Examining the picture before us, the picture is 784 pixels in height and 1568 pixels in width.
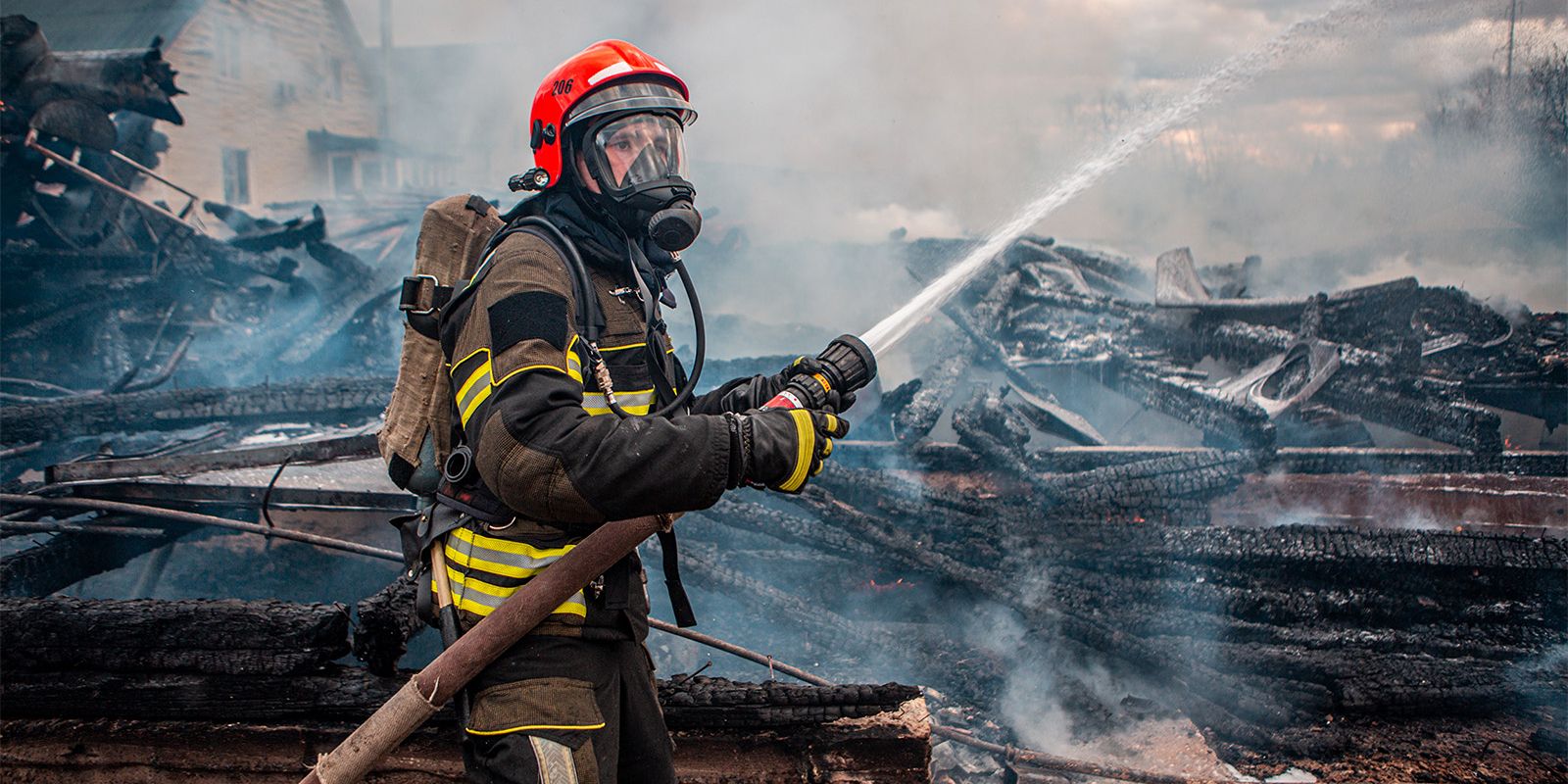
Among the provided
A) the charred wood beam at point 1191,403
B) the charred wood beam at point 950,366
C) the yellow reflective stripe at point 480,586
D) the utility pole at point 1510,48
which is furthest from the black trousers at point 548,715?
the utility pole at point 1510,48

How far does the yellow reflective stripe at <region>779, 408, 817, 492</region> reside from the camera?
2023 millimetres

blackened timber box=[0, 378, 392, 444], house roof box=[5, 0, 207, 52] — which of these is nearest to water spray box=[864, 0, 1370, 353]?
blackened timber box=[0, 378, 392, 444]

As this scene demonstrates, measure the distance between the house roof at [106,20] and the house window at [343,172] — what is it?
5.01 m

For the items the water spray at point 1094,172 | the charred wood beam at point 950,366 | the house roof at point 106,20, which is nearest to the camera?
the water spray at point 1094,172

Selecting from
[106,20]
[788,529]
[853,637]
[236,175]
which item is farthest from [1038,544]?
[106,20]

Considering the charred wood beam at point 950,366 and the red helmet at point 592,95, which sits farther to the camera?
the charred wood beam at point 950,366

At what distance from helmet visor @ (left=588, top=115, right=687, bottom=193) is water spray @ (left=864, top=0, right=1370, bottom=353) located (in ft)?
2.56

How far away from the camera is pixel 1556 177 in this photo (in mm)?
12055

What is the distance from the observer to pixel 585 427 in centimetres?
185

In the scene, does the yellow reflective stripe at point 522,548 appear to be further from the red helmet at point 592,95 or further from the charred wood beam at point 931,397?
the charred wood beam at point 931,397

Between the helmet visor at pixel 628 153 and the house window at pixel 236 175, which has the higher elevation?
the house window at pixel 236 175

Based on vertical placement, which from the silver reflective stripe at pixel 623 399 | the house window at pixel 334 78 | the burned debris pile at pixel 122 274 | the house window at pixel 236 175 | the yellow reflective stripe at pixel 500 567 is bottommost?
the yellow reflective stripe at pixel 500 567

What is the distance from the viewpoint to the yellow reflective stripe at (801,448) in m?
2.02

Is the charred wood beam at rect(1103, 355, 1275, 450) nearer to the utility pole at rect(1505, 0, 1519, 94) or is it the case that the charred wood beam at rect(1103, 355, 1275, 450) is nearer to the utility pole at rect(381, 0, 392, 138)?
the utility pole at rect(1505, 0, 1519, 94)
